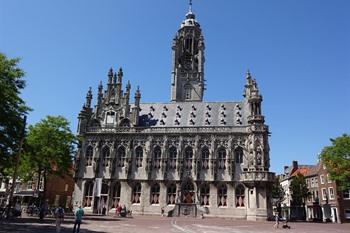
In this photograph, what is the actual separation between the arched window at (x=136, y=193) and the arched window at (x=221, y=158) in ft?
46.2

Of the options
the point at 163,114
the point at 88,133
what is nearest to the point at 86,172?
the point at 88,133

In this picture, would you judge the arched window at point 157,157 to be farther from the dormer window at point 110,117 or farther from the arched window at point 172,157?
the dormer window at point 110,117

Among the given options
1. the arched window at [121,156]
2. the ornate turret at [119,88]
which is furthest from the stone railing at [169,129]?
the ornate turret at [119,88]

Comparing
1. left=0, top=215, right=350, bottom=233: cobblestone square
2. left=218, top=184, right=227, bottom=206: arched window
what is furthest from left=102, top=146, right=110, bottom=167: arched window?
left=0, top=215, right=350, bottom=233: cobblestone square

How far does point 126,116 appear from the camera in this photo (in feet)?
186

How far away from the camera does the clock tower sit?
6919 cm

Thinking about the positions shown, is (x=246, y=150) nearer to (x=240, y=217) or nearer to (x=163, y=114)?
(x=240, y=217)

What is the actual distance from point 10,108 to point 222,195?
3348 centimetres

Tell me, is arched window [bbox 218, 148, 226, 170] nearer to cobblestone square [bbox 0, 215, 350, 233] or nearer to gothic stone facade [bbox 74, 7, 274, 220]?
gothic stone facade [bbox 74, 7, 274, 220]

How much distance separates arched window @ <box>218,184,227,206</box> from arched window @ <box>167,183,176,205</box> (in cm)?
730

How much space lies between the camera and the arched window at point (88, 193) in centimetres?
5350

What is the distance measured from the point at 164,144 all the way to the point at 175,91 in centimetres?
1918

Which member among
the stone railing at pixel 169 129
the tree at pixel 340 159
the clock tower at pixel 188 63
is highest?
the clock tower at pixel 188 63

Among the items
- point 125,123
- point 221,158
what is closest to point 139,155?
point 125,123
